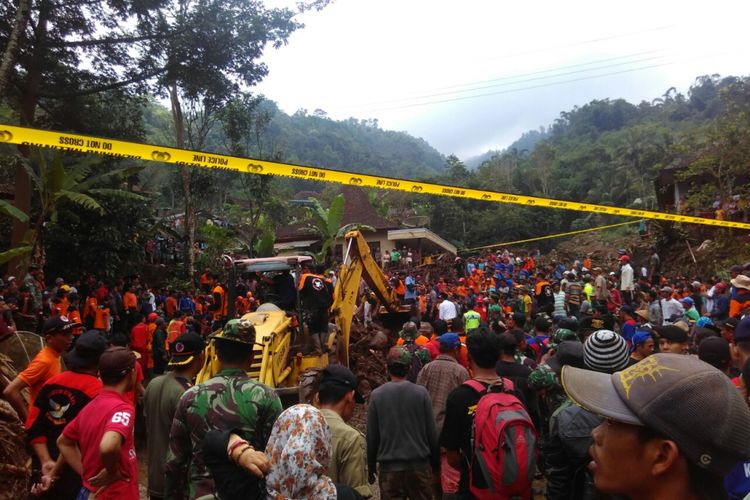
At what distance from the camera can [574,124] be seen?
80.3 metres

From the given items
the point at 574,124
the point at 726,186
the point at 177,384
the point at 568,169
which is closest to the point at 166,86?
the point at 177,384

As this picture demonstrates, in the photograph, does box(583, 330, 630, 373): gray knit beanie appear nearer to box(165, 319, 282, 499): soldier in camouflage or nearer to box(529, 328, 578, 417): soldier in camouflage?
box(529, 328, 578, 417): soldier in camouflage

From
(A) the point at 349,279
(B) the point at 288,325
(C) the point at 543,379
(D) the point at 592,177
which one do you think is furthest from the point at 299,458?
(D) the point at 592,177

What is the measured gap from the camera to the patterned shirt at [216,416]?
9.57ft

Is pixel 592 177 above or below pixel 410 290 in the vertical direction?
above

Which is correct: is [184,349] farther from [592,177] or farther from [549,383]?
[592,177]

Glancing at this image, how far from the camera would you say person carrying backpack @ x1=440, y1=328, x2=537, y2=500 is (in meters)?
3.28

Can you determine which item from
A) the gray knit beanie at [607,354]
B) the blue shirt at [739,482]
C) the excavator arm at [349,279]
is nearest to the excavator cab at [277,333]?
the excavator arm at [349,279]

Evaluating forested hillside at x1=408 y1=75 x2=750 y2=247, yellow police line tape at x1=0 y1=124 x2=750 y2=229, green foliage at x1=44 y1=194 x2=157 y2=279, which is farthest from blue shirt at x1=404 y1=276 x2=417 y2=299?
forested hillside at x1=408 y1=75 x2=750 y2=247

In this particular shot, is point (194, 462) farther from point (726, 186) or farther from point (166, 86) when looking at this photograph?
point (726, 186)

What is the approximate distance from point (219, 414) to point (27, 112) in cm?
1380

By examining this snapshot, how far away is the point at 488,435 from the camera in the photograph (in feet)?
11.0

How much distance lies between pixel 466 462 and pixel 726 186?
20268 millimetres

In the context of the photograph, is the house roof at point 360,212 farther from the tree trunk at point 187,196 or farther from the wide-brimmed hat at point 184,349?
the wide-brimmed hat at point 184,349
